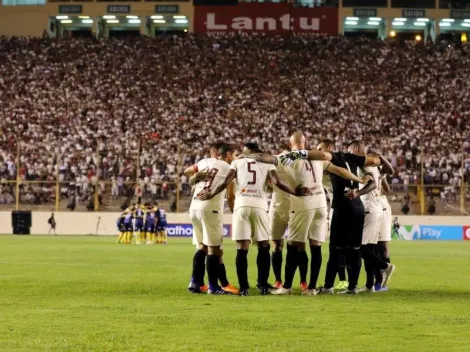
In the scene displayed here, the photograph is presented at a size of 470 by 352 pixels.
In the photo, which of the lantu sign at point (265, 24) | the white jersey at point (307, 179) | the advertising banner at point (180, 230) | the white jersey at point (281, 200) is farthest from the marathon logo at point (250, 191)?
the lantu sign at point (265, 24)

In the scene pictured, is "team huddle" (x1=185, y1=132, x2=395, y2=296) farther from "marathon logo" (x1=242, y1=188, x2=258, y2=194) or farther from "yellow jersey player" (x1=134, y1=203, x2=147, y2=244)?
"yellow jersey player" (x1=134, y1=203, x2=147, y2=244)

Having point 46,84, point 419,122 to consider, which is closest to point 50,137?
point 46,84

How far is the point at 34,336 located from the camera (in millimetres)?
10336

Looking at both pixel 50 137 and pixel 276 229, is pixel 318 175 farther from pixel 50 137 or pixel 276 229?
pixel 50 137

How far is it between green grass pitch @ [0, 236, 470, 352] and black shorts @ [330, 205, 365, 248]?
92 cm

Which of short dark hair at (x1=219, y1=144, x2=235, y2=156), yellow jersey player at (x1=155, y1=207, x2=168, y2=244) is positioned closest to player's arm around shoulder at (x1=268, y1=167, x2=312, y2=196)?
short dark hair at (x1=219, y1=144, x2=235, y2=156)

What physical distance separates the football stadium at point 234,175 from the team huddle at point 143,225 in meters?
0.09

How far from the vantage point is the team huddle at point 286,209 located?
15102 millimetres

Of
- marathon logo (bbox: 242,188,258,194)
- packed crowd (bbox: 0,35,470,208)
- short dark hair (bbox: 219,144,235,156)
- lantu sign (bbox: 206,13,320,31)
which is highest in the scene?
lantu sign (bbox: 206,13,320,31)

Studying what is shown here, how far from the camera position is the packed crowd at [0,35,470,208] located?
160 feet

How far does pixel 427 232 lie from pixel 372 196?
32.3m

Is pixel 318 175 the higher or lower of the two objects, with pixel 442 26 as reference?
lower

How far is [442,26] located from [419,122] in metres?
21.7

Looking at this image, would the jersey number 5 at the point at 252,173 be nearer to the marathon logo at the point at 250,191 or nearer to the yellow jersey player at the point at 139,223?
the marathon logo at the point at 250,191
